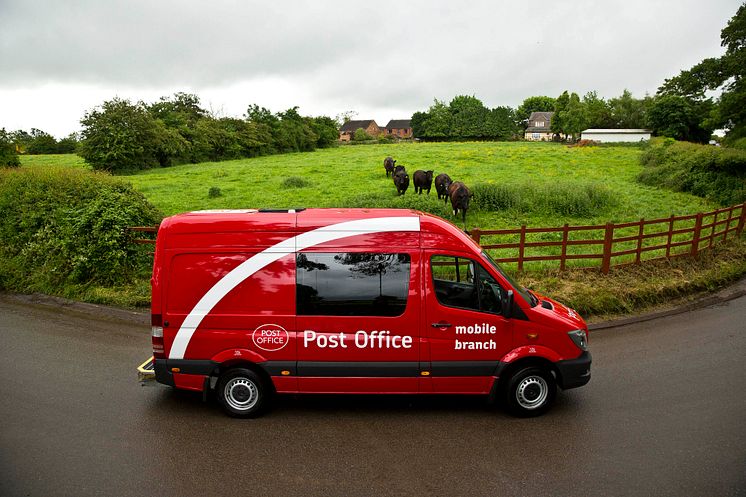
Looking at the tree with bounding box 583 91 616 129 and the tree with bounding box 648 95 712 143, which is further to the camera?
the tree with bounding box 583 91 616 129

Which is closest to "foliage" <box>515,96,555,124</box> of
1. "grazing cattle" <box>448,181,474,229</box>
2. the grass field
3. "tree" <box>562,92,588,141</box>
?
"tree" <box>562,92,588,141</box>

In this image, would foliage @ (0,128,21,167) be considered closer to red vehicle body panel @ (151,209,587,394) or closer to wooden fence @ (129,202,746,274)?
wooden fence @ (129,202,746,274)

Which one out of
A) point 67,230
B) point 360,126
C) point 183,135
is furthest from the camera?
point 360,126

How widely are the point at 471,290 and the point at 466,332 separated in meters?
0.53

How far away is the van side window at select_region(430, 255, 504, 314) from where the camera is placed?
5863 mm

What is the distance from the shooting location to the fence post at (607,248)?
10844 millimetres

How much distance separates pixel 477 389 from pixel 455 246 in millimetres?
1811

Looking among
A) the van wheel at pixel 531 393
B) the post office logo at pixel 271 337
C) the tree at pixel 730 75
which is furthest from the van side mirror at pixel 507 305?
the tree at pixel 730 75

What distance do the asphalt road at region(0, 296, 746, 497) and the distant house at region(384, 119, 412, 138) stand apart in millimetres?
119108

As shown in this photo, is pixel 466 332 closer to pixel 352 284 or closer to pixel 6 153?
pixel 352 284

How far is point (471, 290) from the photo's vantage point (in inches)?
235

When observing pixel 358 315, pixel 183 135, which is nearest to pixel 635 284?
pixel 358 315

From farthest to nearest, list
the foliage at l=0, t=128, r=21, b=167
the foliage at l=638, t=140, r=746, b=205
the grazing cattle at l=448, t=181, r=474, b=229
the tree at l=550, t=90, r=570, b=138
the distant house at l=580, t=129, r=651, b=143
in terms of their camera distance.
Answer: the tree at l=550, t=90, r=570, b=138, the distant house at l=580, t=129, r=651, b=143, the foliage at l=0, t=128, r=21, b=167, the foliage at l=638, t=140, r=746, b=205, the grazing cattle at l=448, t=181, r=474, b=229

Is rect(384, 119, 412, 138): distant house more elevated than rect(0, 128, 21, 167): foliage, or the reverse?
rect(384, 119, 412, 138): distant house
